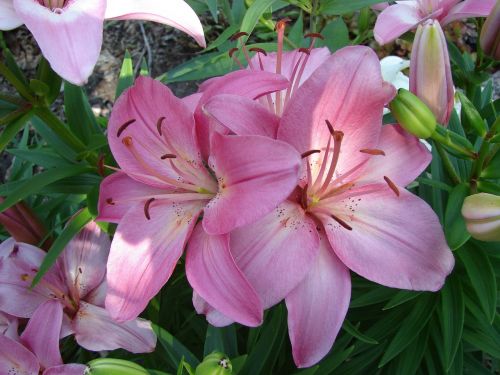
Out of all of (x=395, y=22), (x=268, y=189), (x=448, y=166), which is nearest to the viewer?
(x=268, y=189)

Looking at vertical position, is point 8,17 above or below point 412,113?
above

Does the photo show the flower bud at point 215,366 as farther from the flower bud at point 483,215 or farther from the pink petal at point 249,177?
the flower bud at point 483,215

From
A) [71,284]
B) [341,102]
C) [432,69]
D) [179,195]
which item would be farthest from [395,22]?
[71,284]

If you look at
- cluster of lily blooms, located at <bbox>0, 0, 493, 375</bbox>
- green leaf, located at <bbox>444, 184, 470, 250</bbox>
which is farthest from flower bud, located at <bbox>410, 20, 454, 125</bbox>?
green leaf, located at <bbox>444, 184, 470, 250</bbox>

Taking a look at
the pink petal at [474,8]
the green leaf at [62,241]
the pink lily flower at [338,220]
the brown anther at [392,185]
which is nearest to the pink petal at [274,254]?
the pink lily flower at [338,220]

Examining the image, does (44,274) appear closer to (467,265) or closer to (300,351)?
(300,351)

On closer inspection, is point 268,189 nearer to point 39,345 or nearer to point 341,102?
point 341,102
